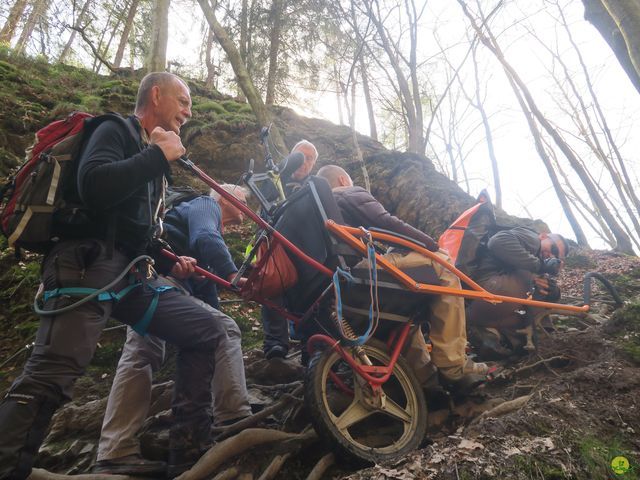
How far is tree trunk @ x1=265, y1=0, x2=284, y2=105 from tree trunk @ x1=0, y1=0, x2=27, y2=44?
1107 cm

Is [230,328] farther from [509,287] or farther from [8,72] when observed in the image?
[8,72]

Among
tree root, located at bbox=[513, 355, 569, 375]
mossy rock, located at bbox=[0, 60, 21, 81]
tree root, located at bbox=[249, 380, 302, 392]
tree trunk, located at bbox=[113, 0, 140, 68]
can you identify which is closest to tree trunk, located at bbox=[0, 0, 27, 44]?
tree trunk, located at bbox=[113, 0, 140, 68]

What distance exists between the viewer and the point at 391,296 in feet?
10.4

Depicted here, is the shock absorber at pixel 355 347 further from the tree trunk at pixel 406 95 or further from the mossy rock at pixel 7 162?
the tree trunk at pixel 406 95

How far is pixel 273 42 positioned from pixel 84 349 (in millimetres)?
14401

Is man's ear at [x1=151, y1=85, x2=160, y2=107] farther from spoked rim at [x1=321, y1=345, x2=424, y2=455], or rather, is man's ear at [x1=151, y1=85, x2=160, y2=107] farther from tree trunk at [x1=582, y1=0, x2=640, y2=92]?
tree trunk at [x1=582, y1=0, x2=640, y2=92]

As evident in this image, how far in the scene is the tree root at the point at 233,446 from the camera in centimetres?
239

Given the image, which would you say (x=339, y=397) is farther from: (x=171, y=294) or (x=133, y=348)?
(x=133, y=348)

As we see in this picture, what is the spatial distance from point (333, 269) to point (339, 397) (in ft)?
3.57

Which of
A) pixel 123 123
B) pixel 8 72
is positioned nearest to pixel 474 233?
pixel 123 123

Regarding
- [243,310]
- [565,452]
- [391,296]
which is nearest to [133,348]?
[391,296]

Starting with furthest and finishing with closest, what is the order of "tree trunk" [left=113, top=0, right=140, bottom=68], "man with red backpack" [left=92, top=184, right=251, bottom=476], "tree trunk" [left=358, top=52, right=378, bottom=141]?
"tree trunk" [left=113, top=0, right=140, bottom=68]
"tree trunk" [left=358, top=52, right=378, bottom=141]
"man with red backpack" [left=92, top=184, right=251, bottom=476]

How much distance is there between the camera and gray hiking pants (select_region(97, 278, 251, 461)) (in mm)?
2803

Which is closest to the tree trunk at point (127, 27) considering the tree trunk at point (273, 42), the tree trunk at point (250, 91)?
the tree trunk at point (273, 42)
